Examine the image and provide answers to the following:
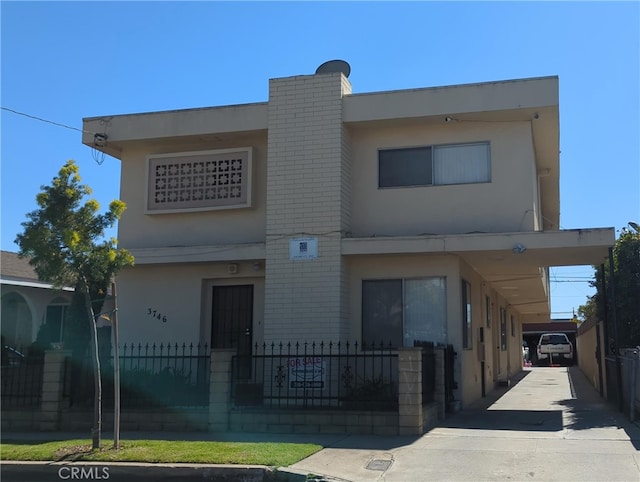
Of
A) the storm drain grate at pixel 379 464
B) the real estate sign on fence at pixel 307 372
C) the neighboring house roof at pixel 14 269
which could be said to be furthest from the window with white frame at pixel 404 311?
the neighboring house roof at pixel 14 269

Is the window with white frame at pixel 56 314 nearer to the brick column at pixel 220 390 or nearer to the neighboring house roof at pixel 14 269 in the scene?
the neighboring house roof at pixel 14 269

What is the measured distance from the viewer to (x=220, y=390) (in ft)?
37.5

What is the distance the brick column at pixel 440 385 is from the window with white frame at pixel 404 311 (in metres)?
1.15

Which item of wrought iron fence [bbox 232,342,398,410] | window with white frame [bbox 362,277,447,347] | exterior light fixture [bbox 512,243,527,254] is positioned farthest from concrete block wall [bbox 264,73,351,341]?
exterior light fixture [bbox 512,243,527,254]

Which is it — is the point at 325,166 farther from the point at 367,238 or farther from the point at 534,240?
the point at 534,240

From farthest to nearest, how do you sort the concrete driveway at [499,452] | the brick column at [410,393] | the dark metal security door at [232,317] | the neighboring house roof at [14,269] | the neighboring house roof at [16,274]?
1. the neighboring house roof at [14,269]
2. the neighboring house roof at [16,274]
3. the dark metal security door at [232,317]
4. the brick column at [410,393]
5. the concrete driveway at [499,452]

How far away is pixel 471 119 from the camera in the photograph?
1388 cm

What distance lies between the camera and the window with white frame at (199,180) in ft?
49.7

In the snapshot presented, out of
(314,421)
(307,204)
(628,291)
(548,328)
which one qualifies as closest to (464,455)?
(314,421)

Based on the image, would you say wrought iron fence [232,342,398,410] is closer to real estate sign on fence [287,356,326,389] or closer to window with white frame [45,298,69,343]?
real estate sign on fence [287,356,326,389]

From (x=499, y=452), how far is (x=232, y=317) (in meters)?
7.66

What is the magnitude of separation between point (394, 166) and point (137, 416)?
740 cm

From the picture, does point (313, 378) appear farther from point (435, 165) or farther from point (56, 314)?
point (56, 314)

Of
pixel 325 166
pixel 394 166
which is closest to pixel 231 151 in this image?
pixel 325 166
